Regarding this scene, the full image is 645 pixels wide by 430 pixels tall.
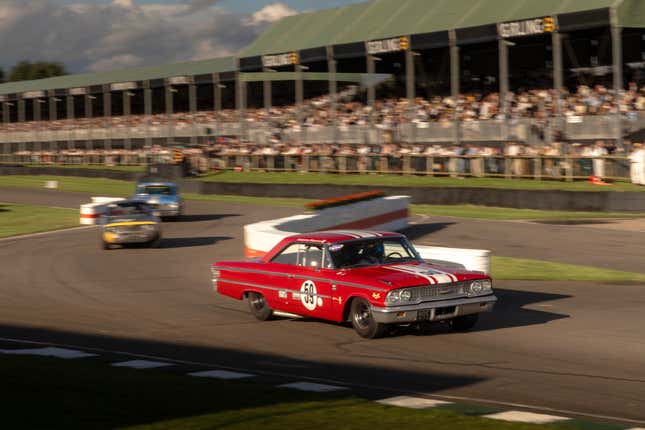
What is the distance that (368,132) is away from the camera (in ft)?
163

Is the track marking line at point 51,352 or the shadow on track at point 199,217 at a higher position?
the shadow on track at point 199,217

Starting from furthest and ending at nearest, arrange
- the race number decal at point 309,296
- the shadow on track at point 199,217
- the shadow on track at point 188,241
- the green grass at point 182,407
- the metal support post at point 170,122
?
the metal support post at point 170,122 → the shadow on track at point 199,217 → the shadow on track at point 188,241 → the race number decal at point 309,296 → the green grass at point 182,407

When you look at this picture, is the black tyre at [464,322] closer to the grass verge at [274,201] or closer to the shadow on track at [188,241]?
the shadow on track at [188,241]

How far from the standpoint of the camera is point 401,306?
34.9 ft

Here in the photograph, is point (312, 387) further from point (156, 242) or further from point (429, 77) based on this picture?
point (429, 77)

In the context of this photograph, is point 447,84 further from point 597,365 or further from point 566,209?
point 597,365

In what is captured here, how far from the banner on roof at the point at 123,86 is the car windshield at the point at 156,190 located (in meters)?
46.8

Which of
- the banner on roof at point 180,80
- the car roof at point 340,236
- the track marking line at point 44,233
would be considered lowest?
the track marking line at point 44,233

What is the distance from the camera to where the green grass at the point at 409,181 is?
111 feet

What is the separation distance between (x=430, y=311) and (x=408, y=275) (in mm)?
514

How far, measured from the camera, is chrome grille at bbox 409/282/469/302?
10805mm

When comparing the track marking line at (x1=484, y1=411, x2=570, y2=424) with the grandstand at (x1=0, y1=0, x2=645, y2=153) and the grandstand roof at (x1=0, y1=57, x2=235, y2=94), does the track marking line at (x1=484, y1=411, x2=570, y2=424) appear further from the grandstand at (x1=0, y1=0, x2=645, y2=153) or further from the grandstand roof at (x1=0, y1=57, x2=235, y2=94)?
the grandstand roof at (x1=0, y1=57, x2=235, y2=94)

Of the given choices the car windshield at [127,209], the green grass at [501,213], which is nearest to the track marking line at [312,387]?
the car windshield at [127,209]

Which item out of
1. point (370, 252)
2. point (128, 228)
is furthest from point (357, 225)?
point (370, 252)
